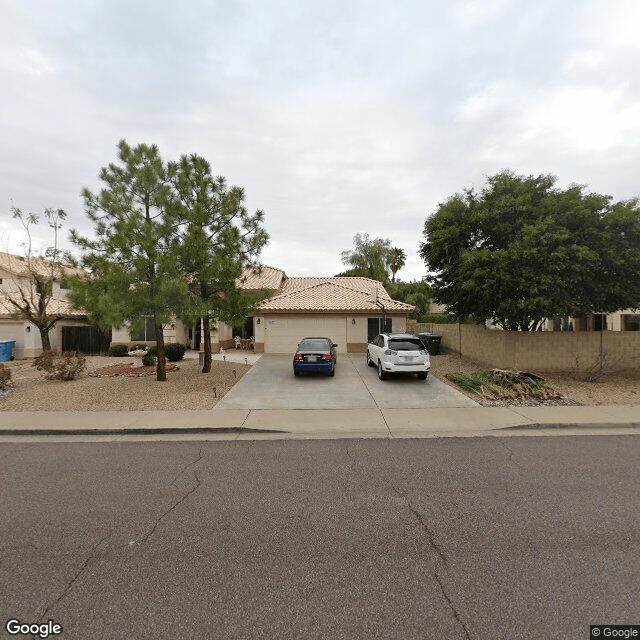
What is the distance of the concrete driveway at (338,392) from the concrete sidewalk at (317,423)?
0.68m

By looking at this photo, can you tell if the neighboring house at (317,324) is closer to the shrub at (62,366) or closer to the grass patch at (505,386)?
the shrub at (62,366)

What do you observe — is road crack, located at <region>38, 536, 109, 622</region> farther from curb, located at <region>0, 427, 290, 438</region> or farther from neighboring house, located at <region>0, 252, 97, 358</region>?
neighboring house, located at <region>0, 252, 97, 358</region>

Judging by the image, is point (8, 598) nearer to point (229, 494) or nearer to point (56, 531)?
→ point (56, 531)

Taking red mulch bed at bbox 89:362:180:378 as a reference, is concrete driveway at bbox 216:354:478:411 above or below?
below

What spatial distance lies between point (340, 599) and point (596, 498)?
393cm

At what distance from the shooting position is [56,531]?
13.4 feet

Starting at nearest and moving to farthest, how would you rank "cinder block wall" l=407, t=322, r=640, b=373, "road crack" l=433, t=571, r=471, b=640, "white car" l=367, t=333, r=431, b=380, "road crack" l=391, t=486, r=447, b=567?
"road crack" l=433, t=571, r=471, b=640 < "road crack" l=391, t=486, r=447, b=567 < "white car" l=367, t=333, r=431, b=380 < "cinder block wall" l=407, t=322, r=640, b=373

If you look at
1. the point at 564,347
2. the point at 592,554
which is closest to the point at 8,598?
the point at 592,554

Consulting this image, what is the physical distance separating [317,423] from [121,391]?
7.25 m

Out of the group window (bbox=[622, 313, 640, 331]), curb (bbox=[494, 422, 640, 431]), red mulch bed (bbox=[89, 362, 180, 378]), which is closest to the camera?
curb (bbox=[494, 422, 640, 431])

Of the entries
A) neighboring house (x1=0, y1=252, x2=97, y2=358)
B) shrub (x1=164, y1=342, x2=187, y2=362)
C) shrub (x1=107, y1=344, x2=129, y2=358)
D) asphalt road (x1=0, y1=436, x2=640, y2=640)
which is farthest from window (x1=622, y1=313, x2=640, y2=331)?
neighboring house (x1=0, y1=252, x2=97, y2=358)

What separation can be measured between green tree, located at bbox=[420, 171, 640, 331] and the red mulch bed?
13.3 metres

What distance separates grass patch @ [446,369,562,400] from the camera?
1060 centimetres

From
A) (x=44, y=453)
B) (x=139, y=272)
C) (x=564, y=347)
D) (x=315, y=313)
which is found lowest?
(x=44, y=453)
